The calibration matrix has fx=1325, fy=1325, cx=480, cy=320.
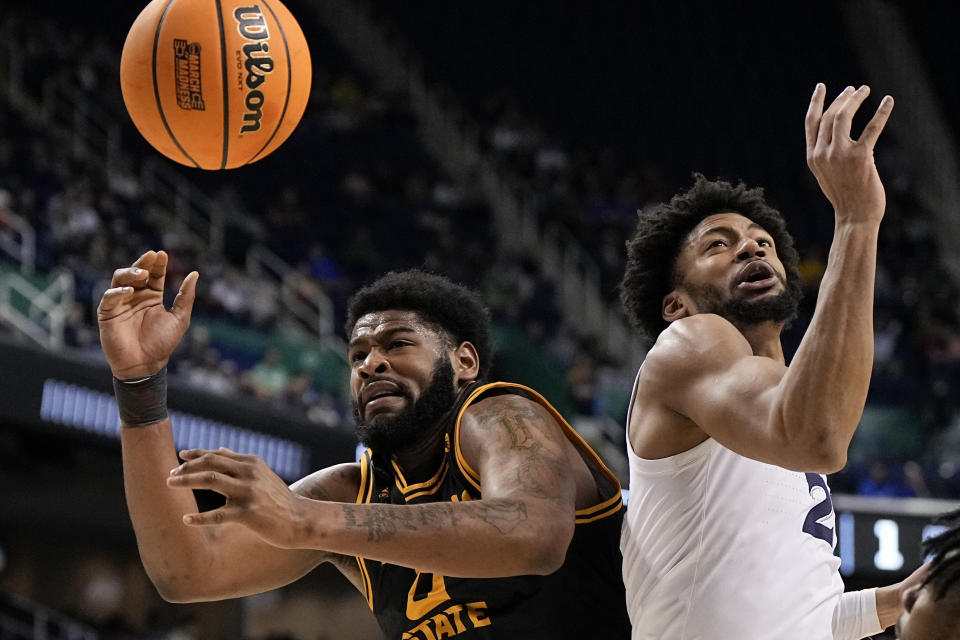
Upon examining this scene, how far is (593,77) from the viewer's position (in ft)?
69.8

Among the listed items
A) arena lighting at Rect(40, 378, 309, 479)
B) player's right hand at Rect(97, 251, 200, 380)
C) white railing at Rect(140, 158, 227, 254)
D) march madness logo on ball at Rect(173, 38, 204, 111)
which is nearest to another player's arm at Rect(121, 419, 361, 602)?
player's right hand at Rect(97, 251, 200, 380)

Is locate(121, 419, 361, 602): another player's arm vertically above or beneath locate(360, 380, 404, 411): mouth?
beneath

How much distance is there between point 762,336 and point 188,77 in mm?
2217

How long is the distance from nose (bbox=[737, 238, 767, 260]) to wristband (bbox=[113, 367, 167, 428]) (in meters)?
1.60

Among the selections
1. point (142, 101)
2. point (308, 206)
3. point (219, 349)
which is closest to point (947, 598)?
point (142, 101)

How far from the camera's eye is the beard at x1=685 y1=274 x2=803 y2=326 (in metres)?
3.31

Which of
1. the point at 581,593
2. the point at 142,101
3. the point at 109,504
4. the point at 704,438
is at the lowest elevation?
the point at 581,593

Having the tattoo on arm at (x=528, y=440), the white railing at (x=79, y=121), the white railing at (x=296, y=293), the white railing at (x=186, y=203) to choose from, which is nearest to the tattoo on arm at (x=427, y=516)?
the tattoo on arm at (x=528, y=440)

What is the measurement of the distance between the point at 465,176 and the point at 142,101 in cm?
1445

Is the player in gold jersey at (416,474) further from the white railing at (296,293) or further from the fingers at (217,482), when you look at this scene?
the white railing at (296,293)

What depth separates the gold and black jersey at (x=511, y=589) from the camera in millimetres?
3477

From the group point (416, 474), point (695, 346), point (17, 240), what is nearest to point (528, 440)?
point (695, 346)

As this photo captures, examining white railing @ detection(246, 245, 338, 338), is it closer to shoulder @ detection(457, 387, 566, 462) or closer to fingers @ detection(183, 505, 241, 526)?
shoulder @ detection(457, 387, 566, 462)

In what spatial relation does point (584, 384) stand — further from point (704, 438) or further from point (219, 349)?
point (704, 438)
